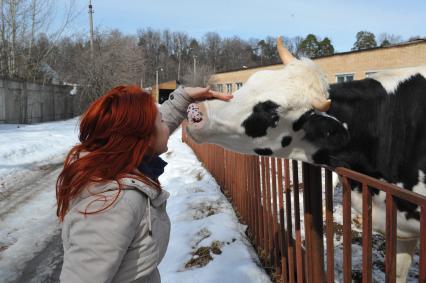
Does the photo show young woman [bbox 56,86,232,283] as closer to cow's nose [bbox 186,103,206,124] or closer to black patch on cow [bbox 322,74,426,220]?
cow's nose [bbox 186,103,206,124]

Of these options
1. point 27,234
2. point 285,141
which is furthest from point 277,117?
point 27,234

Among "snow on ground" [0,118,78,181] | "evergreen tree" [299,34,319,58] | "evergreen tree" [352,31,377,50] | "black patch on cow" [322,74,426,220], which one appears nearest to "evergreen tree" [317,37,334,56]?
"evergreen tree" [299,34,319,58]

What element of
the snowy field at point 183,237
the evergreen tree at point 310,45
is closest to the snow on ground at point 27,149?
the snowy field at point 183,237

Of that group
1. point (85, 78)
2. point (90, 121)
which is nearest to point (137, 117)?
point (90, 121)

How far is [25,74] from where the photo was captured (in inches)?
1125

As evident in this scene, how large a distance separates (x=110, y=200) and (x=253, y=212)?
11.1ft

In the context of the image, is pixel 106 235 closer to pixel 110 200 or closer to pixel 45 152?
pixel 110 200

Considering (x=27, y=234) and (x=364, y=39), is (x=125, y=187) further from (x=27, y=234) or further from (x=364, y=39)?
(x=364, y=39)

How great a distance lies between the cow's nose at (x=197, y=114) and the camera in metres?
2.72

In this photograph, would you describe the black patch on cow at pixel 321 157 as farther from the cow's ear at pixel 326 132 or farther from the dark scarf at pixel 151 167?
the dark scarf at pixel 151 167

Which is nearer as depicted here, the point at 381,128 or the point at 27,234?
the point at 381,128

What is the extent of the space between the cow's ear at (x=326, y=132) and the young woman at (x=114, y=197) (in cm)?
120

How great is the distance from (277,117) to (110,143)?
4.38 feet

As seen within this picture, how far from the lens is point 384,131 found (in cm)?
286
